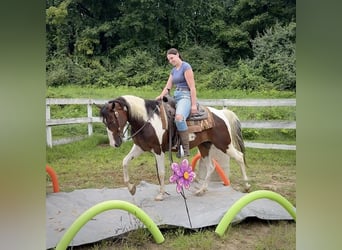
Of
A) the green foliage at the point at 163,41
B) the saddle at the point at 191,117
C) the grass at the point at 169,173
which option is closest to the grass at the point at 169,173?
the grass at the point at 169,173

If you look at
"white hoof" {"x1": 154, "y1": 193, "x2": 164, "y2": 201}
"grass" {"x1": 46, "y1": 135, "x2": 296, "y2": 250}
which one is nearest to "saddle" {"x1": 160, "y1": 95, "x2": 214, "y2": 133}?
"grass" {"x1": 46, "y1": 135, "x2": 296, "y2": 250}

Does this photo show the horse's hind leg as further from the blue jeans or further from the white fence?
the blue jeans

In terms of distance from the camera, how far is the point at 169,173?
173cm

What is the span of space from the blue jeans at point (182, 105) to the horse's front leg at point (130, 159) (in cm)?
18

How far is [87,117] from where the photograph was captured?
1.66m

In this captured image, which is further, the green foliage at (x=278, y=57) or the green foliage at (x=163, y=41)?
the green foliage at (x=278, y=57)

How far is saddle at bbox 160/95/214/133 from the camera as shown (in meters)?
1.71

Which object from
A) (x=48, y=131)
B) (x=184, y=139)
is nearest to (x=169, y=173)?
(x=184, y=139)

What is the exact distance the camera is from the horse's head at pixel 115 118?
166 cm

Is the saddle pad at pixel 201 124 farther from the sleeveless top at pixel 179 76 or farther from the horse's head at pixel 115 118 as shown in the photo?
the horse's head at pixel 115 118

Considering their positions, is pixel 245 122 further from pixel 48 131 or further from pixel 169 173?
pixel 48 131
